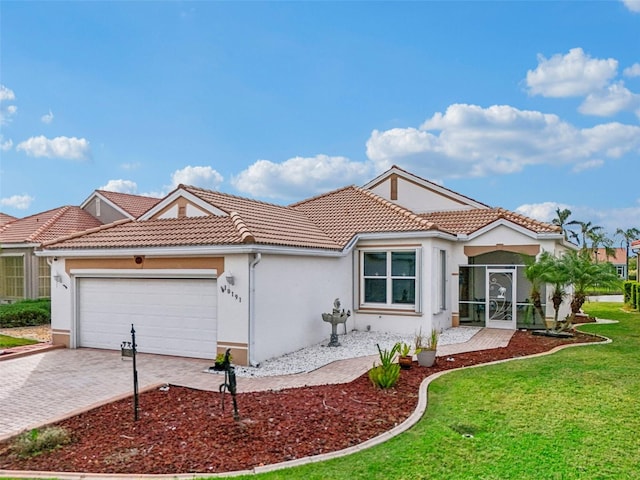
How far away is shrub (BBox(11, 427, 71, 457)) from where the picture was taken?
664 cm

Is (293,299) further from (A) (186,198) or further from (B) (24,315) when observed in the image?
(B) (24,315)

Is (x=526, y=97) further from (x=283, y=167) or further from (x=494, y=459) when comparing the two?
(x=494, y=459)

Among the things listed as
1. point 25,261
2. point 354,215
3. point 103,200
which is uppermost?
point 103,200

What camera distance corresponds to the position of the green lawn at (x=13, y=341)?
15.5 metres

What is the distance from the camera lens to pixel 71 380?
35.2ft

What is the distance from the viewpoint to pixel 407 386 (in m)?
→ 9.79

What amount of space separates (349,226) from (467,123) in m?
6.27

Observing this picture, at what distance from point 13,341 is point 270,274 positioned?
10.5 metres

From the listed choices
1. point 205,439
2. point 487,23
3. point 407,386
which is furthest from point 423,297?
point 205,439

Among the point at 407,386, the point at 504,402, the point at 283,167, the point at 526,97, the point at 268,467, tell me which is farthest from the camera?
the point at 283,167

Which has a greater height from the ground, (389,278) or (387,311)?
(389,278)

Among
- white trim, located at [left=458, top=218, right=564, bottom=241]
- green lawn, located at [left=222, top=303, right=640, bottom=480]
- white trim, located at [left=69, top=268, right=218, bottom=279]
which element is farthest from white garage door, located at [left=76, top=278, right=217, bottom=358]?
white trim, located at [left=458, top=218, right=564, bottom=241]

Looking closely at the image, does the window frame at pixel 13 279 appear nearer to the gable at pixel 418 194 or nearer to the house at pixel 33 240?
the house at pixel 33 240

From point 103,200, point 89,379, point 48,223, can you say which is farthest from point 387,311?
point 103,200
